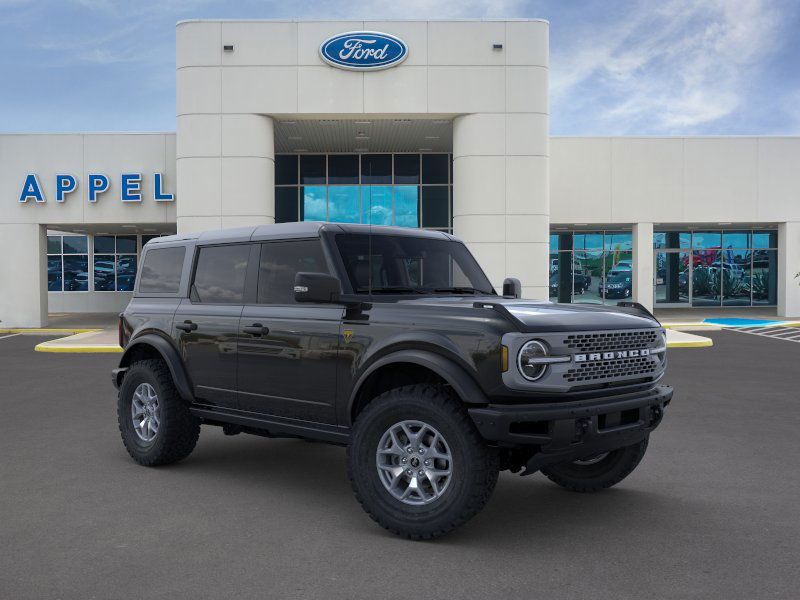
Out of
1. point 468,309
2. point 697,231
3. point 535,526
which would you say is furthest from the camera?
point 697,231

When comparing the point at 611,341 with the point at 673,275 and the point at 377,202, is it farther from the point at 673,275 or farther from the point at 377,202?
the point at 673,275

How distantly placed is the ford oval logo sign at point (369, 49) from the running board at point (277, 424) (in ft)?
52.1

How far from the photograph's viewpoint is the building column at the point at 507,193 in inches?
813

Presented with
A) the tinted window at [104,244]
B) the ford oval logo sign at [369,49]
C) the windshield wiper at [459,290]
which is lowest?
the windshield wiper at [459,290]

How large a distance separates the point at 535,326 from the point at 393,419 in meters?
1.08

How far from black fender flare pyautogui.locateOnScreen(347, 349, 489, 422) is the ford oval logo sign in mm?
16992

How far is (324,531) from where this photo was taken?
4891 millimetres

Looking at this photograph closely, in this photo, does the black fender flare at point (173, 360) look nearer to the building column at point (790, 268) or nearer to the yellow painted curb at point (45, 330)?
the yellow painted curb at point (45, 330)

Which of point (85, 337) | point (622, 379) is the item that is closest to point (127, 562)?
point (622, 379)

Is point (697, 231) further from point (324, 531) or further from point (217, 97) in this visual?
point (324, 531)

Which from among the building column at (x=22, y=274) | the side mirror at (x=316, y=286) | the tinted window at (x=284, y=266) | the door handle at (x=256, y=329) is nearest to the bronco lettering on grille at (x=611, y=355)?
the side mirror at (x=316, y=286)

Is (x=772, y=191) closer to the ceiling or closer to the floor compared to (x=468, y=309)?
closer to the ceiling

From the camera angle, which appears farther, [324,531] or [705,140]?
[705,140]

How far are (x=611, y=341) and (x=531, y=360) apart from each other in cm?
76
